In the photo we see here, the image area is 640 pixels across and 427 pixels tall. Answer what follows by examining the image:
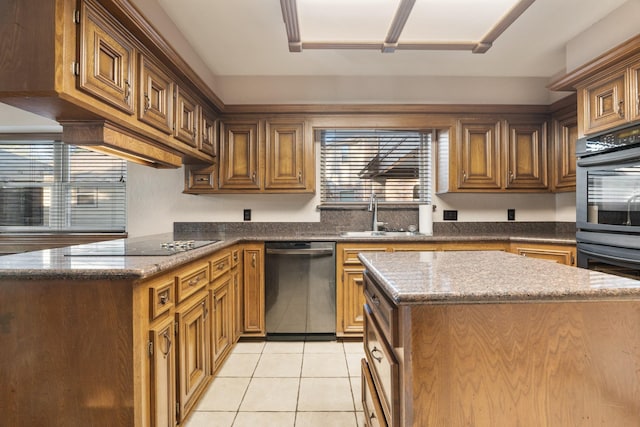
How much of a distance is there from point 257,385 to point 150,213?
2.19m

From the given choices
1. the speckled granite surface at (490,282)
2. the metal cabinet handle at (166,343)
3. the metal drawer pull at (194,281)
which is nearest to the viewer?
the speckled granite surface at (490,282)

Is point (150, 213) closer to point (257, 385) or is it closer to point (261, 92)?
point (261, 92)

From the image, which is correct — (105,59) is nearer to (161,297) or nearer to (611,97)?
(161,297)

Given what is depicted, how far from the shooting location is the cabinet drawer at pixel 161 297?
1402 mm

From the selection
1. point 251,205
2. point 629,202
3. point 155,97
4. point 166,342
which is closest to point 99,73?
point 155,97

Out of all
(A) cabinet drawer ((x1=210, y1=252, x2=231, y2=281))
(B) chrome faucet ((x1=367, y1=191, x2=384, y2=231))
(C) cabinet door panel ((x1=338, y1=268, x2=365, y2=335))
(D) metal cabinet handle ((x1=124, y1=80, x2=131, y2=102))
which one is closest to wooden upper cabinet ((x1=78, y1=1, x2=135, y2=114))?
(D) metal cabinet handle ((x1=124, y1=80, x2=131, y2=102))

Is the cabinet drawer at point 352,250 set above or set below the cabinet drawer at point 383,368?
above

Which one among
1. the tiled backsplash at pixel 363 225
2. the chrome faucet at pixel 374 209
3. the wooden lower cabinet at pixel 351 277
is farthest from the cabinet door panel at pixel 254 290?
the chrome faucet at pixel 374 209

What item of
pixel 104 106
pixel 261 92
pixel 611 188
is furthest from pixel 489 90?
pixel 104 106

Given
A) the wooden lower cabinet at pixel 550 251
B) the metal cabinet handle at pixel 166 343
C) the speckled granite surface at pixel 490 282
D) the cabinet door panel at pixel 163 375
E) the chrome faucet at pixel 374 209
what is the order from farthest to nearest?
the chrome faucet at pixel 374 209 → the wooden lower cabinet at pixel 550 251 → the metal cabinet handle at pixel 166 343 → the cabinet door panel at pixel 163 375 → the speckled granite surface at pixel 490 282

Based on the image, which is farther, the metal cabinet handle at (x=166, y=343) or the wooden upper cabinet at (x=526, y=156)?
the wooden upper cabinet at (x=526, y=156)

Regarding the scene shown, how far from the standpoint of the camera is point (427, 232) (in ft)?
11.0

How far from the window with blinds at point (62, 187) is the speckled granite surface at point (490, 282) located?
127 inches

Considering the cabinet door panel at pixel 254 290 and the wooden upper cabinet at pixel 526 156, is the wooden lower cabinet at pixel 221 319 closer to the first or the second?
the cabinet door panel at pixel 254 290
